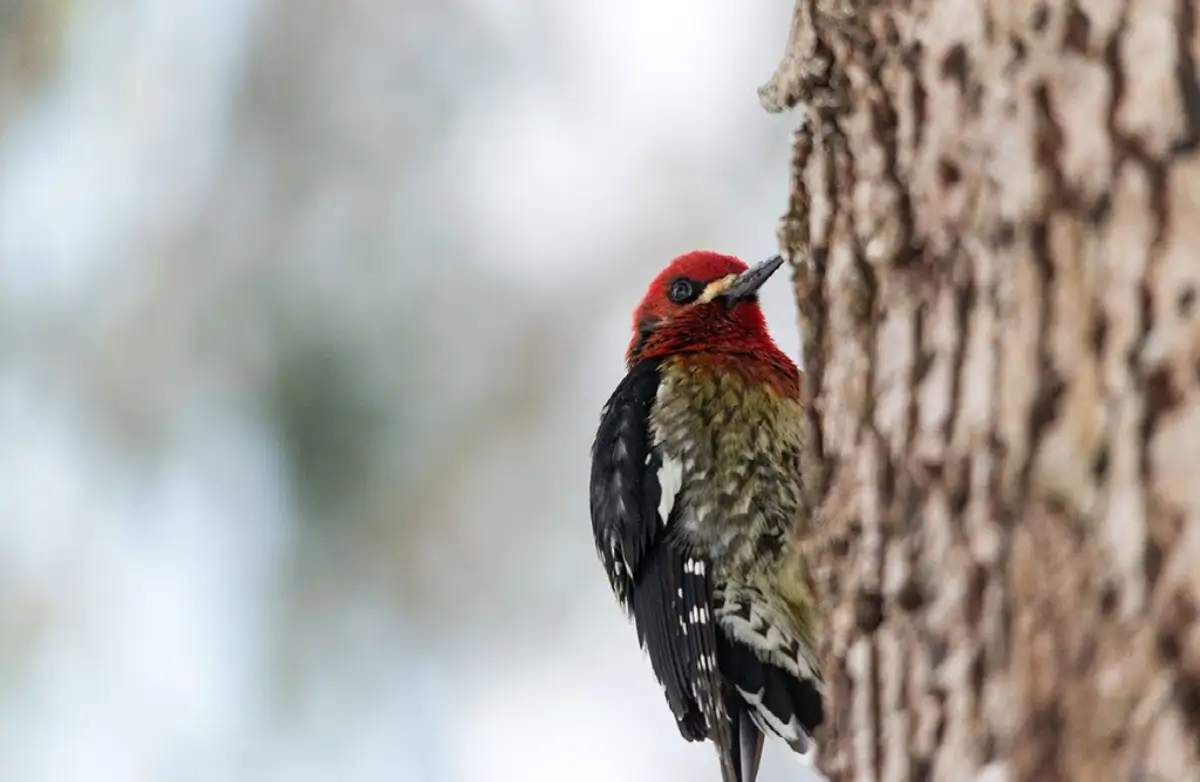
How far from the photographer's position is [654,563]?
314cm

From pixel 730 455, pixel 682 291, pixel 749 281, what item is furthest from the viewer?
pixel 682 291

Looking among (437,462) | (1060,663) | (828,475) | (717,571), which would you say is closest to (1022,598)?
(1060,663)

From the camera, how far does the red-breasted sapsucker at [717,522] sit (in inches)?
A: 117

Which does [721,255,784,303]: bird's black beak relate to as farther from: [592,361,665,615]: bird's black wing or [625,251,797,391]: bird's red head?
[592,361,665,615]: bird's black wing

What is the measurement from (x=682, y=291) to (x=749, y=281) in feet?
0.68

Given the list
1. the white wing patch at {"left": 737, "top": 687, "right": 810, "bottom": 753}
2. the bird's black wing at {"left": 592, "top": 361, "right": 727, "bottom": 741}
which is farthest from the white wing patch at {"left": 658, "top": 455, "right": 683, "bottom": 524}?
the white wing patch at {"left": 737, "top": 687, "right": 810, "bottom": 753}

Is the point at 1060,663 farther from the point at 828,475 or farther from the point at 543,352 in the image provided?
the point at 543,352

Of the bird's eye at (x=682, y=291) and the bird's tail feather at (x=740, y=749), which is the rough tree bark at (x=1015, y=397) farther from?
the bird's eye at (x=682, y=291)

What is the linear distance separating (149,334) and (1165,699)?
4.16 meters

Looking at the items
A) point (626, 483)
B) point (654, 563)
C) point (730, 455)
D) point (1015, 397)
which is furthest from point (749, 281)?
point (1015, 397)

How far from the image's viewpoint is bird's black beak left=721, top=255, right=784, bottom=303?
3.36m

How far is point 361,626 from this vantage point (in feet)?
14.9

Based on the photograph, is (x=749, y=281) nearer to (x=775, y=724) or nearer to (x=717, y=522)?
(x=717, y=522)

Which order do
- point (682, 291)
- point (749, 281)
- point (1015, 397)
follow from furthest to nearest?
point (682, 291), point (749, 281), point (1015, 397)
